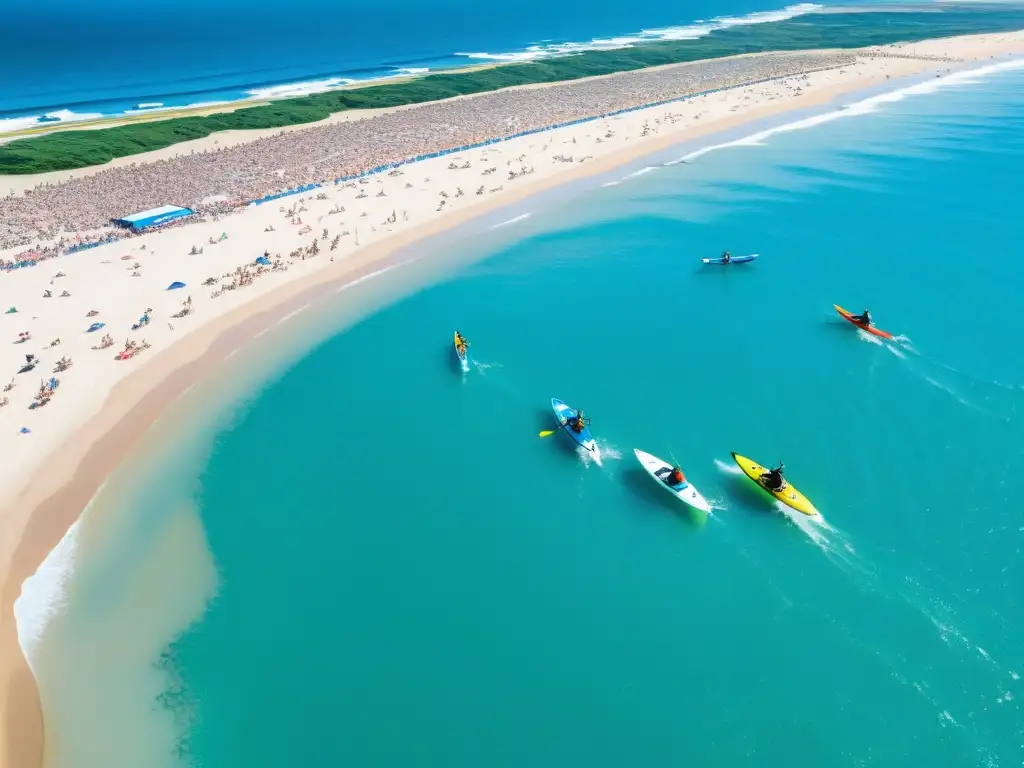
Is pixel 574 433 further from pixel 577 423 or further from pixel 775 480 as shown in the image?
pixel 775 480

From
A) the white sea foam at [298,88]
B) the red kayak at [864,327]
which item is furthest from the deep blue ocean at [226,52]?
the red kayak at [864,327]

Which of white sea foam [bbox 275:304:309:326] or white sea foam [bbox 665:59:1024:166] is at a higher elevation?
white sea foam [bbox 275:304:309:326]

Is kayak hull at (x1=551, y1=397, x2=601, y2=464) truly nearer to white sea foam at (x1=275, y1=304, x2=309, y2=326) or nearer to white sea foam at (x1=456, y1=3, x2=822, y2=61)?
white sea foam at (x1=275, y1=304, x2=309, y2=326)

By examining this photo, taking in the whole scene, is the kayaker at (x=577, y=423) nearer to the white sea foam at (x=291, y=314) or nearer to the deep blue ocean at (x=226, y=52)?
the white sea foam at (x=291, y=314)

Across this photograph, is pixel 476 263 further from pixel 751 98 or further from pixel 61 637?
pixel 751 98

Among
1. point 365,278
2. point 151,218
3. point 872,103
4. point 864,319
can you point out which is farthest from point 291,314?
point 872,103

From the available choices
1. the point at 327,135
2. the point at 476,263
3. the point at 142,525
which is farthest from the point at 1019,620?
the point at 327,135

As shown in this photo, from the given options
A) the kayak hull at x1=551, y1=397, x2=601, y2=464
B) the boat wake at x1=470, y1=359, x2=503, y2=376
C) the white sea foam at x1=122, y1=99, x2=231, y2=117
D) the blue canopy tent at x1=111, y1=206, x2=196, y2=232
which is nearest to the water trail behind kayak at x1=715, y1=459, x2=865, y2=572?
the kayak hull at x1=551, y1=397, x2=601, y2=464
